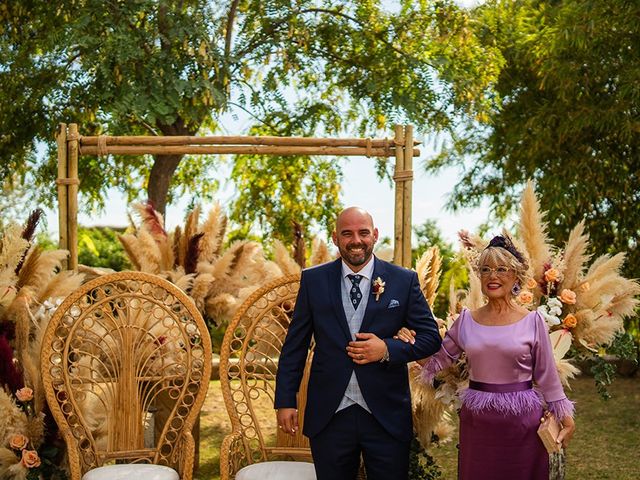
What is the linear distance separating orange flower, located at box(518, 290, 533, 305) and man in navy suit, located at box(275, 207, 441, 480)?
2.19 ft

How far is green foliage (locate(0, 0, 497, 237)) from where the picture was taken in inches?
284

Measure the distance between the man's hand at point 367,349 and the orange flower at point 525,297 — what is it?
0.89 metres

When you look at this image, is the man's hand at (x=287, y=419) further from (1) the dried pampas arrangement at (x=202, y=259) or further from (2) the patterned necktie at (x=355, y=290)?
(1) the dried pampas arrangement at (x=202, y=259)

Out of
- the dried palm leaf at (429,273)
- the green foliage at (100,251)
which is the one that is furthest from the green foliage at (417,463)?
the green foliage at (100,251)

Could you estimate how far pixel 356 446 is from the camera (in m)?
3.07

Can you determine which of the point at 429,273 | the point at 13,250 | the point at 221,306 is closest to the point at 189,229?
the point at 221,306

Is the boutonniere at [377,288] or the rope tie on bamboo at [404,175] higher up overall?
the rope tie on bamboo at [404,175]

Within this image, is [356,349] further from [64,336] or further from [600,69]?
[600,69]

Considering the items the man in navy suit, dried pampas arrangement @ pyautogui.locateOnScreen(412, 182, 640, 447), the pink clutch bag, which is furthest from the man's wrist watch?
dried pampas arrangement @ pyautogui.locateOnScreen(412, 182, 640, 447)

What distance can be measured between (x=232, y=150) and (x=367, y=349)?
1760mm

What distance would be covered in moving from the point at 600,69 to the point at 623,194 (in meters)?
1.40

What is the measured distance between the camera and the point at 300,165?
9.51m

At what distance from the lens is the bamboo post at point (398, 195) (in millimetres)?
4199

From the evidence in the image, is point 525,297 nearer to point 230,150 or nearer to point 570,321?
point 570,321
